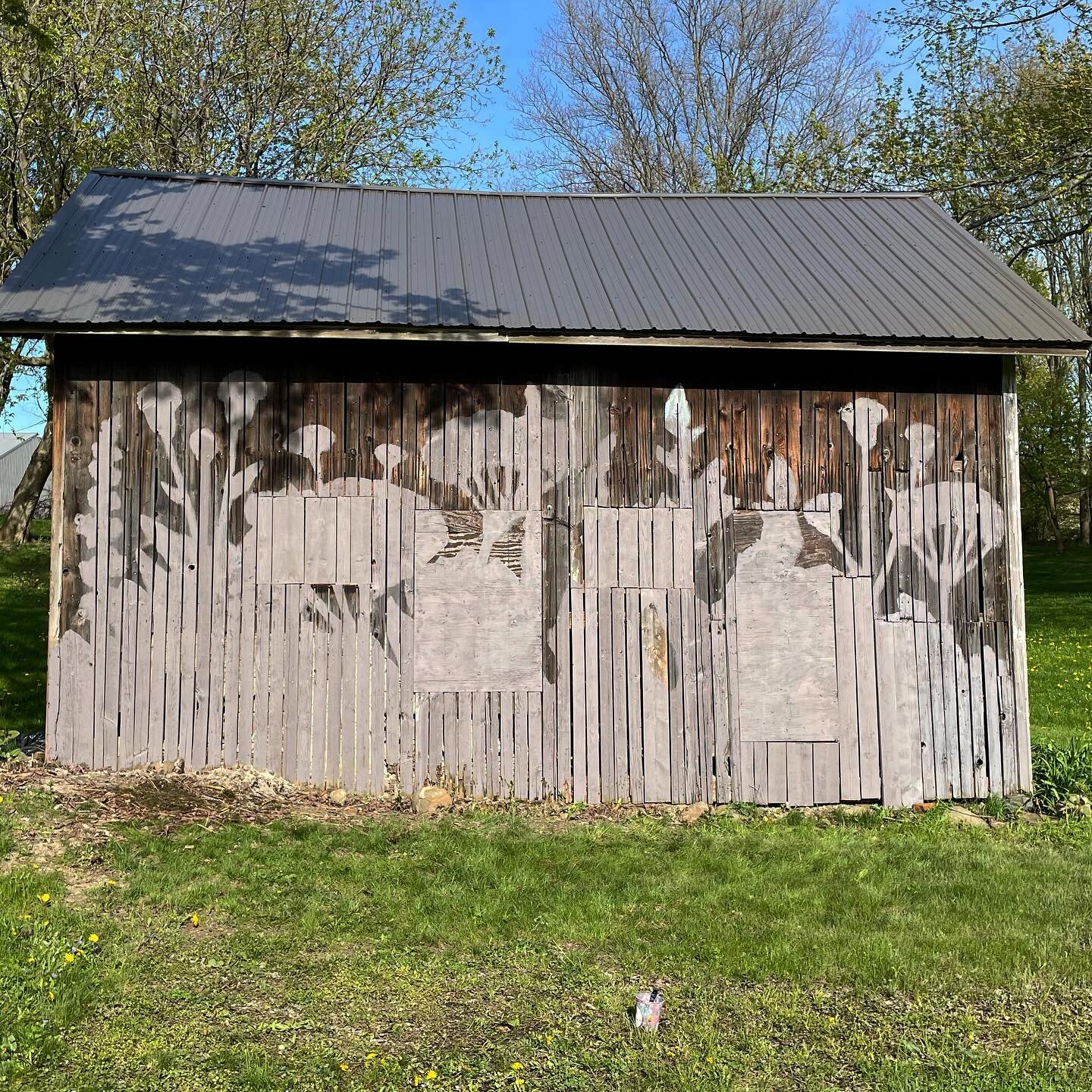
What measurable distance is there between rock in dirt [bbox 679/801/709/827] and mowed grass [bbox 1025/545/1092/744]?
4549mm

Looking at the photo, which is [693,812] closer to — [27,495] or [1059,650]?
[1059,650]

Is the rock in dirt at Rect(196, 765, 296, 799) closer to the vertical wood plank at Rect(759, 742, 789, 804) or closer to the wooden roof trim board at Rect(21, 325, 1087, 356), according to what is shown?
the wooden roof trim board at Rect(21, 325, 1087, 356)

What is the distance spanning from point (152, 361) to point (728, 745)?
523cm

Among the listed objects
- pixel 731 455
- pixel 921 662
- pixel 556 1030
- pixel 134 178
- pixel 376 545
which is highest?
pixel 134 178

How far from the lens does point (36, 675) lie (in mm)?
11664

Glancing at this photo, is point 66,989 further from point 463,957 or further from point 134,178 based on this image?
point 134,178

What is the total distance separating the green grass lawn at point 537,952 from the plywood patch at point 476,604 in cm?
108

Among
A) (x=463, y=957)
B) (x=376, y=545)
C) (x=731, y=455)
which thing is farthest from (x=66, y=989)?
(x=731, y=455)

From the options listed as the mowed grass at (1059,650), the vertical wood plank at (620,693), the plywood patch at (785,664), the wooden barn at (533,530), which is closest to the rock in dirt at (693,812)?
the wooden barn at (533,530)

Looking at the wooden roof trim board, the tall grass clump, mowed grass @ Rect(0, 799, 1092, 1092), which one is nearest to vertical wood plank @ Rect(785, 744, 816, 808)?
mowed grass @ Rect(0, 799, 1092, 1092)

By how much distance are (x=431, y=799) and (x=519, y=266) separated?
449cm

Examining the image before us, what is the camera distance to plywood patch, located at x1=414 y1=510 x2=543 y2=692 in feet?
23.9

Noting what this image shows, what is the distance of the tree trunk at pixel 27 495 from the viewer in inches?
753

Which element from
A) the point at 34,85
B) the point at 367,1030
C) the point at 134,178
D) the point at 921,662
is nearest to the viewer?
the point at 367,1030
